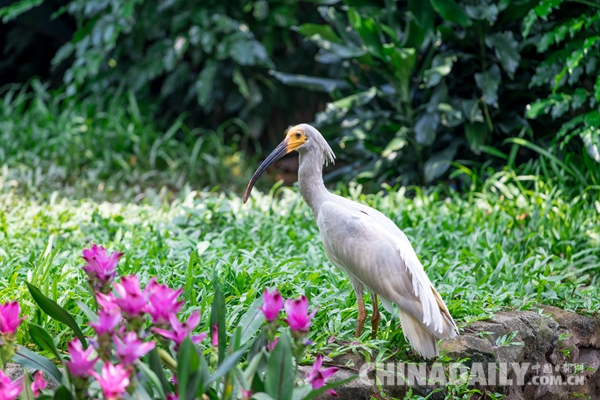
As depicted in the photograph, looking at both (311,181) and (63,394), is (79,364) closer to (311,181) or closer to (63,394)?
(63,394)

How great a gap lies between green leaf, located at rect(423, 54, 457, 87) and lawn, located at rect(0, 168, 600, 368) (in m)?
0.88

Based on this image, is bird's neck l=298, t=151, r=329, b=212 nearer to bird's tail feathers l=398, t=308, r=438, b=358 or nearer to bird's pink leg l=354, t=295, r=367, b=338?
bird's pink leg l=354, t=295, r=367, b=338

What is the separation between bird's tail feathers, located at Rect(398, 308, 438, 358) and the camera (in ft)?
8.69

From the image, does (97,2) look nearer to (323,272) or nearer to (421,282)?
(323,272)

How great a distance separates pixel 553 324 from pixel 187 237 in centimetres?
209

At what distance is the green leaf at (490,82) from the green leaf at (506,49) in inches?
3.7

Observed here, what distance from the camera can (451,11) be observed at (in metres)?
5.24

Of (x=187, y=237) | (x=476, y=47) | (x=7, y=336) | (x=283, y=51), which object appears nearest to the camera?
(x=7, y=336)

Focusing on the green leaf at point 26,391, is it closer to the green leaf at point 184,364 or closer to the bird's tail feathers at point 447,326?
the green leaf at point 184,364

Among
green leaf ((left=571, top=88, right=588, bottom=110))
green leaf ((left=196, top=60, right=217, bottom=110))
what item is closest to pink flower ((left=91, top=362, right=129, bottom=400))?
green leaf ((left=571, top=88, right=588, bottom=110))

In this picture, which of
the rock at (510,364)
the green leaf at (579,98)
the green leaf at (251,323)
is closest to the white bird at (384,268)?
the rock at (510,364)

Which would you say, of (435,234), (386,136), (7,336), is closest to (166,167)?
(386,136)

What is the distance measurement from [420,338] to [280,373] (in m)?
0.88

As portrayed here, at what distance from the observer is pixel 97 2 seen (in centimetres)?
671
